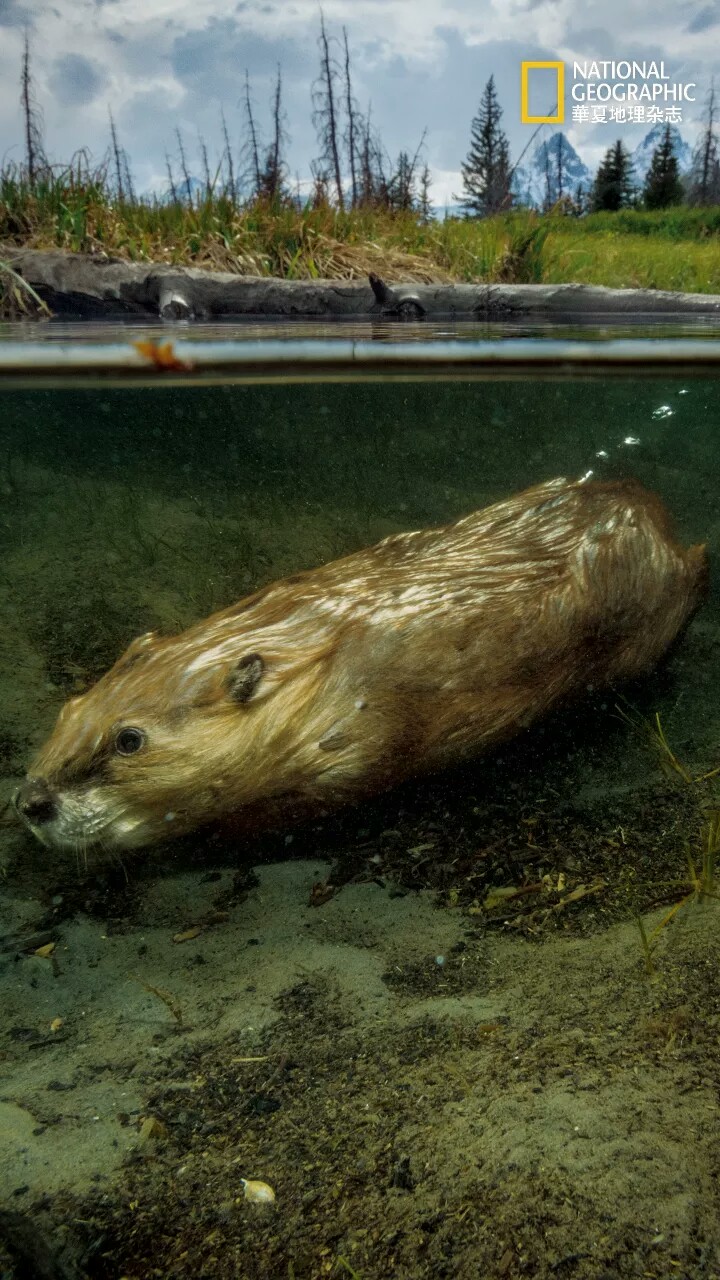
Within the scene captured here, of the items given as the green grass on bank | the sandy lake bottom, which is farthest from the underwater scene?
the green grass on bank

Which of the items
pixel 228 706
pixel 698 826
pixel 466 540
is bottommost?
pixel 698 826

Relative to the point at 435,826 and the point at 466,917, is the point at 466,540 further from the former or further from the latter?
the point at 466,917

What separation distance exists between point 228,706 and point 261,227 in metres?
8.08

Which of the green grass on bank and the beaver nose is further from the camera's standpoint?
the green grass on bank

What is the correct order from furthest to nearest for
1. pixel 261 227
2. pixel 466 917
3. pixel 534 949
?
1. pixel 261 227
2. pixel 466 917
3. pixel 534 949

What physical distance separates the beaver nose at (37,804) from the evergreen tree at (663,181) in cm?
2483

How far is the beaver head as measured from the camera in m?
3.06

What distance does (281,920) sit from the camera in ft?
9.81

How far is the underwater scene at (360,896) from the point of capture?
5.29 feet

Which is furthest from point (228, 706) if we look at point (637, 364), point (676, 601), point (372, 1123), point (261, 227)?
point (261, 227)

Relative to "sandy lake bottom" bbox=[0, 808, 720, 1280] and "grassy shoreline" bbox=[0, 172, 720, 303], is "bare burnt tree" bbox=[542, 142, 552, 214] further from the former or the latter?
"sandy lake bottom" bbox=[0, 808, 720, 1280]

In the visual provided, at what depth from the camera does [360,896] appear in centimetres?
311

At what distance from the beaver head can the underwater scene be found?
0.04ft

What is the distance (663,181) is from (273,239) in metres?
18.3
